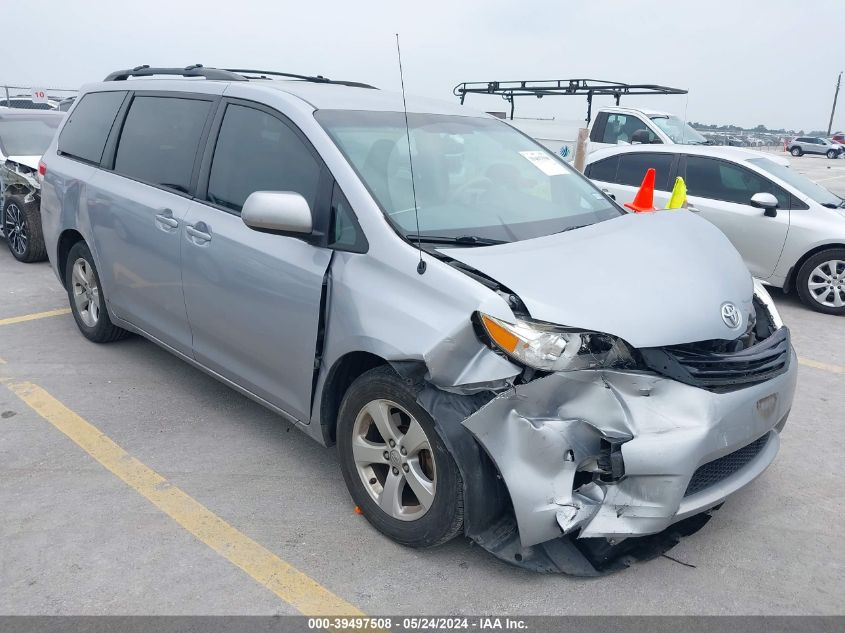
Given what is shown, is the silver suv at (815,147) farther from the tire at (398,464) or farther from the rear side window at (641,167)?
the tire at (398,464)

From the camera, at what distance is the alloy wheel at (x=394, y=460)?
2.82m

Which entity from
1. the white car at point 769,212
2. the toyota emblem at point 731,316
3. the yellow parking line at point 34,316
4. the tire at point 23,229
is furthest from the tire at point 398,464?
the tire at point 23,229

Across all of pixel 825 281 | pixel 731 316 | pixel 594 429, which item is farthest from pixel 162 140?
pixel 825 281

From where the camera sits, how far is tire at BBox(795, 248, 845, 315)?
694cm

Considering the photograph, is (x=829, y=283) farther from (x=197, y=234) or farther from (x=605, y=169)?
(x=197, y=234)

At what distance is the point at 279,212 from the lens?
3004 millimetres

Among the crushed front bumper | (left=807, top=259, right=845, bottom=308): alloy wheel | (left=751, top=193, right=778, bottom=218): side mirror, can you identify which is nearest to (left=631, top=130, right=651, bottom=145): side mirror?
(left=751, top=193, right=778, bottom=218): side mirror

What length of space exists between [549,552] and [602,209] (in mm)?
1921

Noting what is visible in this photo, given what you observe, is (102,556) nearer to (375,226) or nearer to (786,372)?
(375,226)

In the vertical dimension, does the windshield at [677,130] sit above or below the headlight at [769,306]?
above

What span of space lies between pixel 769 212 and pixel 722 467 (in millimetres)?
5166

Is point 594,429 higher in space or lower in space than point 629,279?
lower

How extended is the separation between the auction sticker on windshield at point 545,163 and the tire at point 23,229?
5.74 meters

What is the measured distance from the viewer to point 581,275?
280 cm
